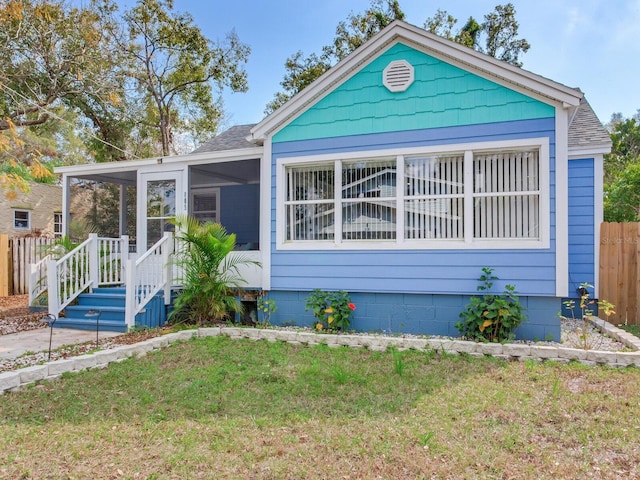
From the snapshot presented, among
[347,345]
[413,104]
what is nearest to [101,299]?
[347,345]

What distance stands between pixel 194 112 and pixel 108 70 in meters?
6.91

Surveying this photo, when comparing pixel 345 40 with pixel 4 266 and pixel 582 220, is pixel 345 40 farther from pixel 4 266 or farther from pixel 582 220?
pixel 4 266

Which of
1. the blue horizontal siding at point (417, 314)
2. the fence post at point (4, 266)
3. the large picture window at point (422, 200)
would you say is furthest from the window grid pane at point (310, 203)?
the fence post at point (4, 266)

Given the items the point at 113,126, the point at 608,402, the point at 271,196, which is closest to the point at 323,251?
the point at 271,196

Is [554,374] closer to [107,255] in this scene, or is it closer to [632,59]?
[107,255]

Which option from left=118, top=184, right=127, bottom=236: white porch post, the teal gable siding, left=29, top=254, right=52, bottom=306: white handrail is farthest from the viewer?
left=118, top=184, right=127, bottom=236: white porch post

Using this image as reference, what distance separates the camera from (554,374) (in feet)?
15.1

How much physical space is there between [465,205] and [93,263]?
6313mm

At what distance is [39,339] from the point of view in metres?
6.13

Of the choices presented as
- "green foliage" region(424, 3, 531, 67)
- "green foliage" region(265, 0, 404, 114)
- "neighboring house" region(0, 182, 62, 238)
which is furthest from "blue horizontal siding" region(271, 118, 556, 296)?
"green foliage" region(424, 3, 531, 67)

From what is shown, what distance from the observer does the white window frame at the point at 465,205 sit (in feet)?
19.5

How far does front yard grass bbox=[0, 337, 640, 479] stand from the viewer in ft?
8.94

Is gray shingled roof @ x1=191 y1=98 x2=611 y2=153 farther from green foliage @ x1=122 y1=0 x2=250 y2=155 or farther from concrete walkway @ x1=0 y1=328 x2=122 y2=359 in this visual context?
green foliage @ x1=122 y1=0 x2=250 y2=155

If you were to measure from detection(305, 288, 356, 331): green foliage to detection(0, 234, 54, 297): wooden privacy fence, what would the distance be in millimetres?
8762
